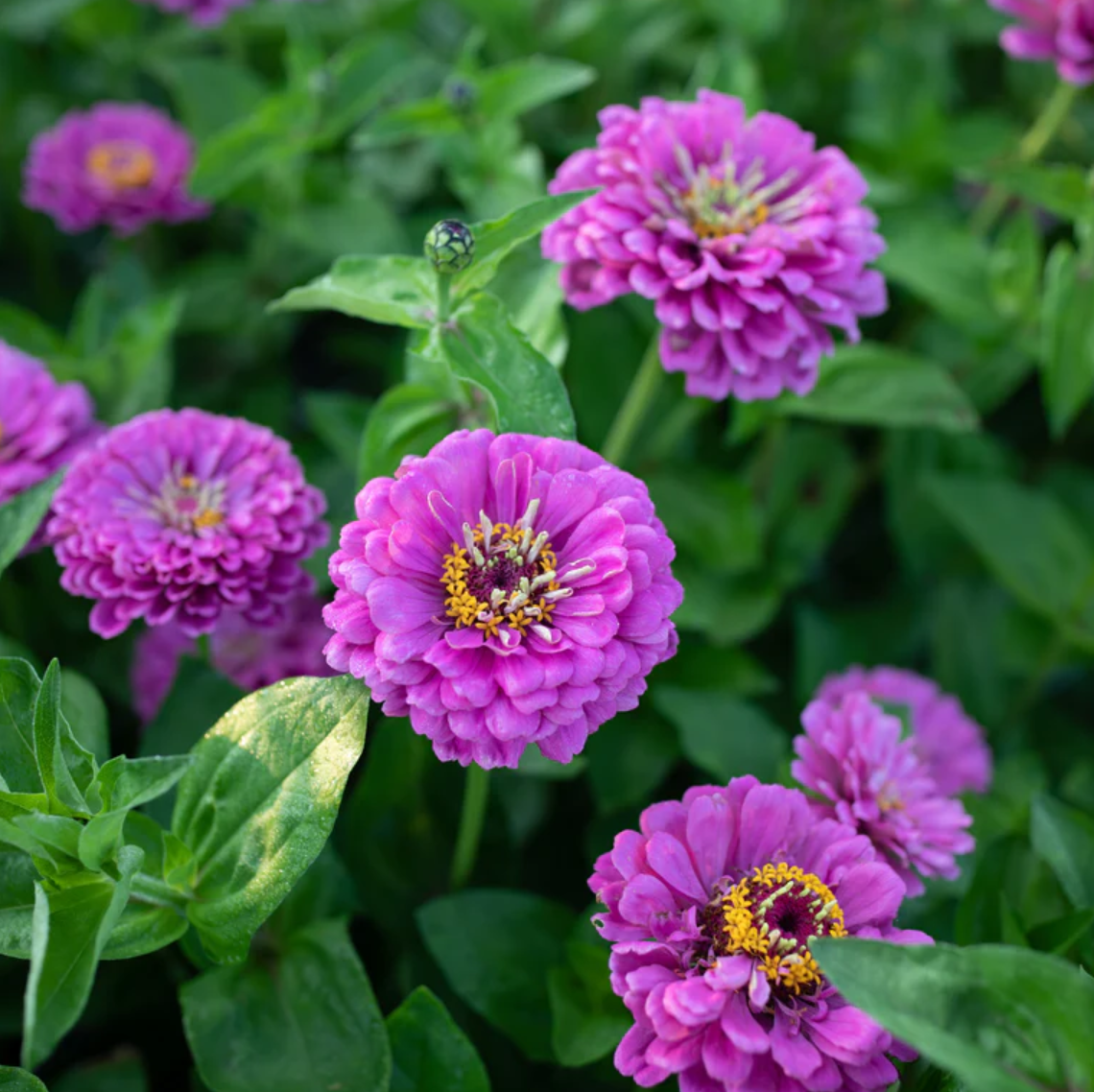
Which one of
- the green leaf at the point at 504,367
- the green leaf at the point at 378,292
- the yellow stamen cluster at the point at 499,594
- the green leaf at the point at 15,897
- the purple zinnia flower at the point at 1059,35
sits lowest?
the green leaf at the point at 15,897

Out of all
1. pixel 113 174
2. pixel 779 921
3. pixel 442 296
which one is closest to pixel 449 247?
pixel 442 296

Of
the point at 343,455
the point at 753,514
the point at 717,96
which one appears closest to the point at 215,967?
the point at 343,455

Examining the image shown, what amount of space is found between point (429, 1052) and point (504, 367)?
583mm

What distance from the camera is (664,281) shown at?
993mm

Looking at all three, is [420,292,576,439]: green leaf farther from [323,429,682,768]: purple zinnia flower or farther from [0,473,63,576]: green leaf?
[0,473,63,576]: green leaf

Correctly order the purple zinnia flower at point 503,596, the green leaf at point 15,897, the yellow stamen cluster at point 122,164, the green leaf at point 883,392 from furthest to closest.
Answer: the yellow stamen cluster at point 122,164
the green leaf at point 883,392
the green leaf at point 15,897
the purple zinnia flower at point 503,596

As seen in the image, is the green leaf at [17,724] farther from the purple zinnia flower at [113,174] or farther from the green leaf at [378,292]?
the purple zinnia flower at [113,174]

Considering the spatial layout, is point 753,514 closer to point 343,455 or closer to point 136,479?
point 343,455

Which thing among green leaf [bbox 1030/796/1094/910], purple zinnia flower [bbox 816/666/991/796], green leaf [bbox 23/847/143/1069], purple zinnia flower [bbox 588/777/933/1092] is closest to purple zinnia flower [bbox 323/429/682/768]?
purple zinnia flower [bbox 588/777/933/1092]

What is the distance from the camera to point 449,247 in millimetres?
917

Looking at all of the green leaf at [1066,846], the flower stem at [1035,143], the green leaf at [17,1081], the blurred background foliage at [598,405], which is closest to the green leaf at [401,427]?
the blurred background foliage at [598,405]

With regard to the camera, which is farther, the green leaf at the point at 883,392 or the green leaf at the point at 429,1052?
the green leaf at the point at 883,392

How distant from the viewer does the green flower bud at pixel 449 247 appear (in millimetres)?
915

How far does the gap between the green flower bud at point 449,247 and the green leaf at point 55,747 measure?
42cm
